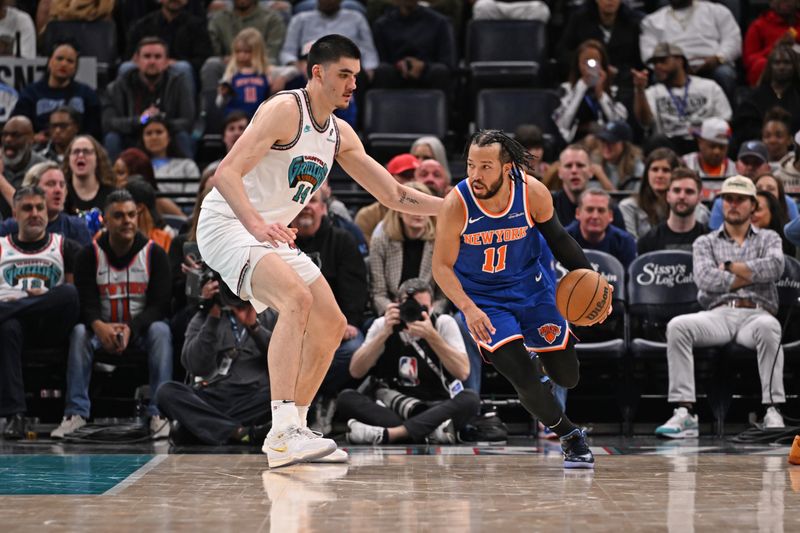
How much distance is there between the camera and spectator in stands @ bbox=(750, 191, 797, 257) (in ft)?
27.1

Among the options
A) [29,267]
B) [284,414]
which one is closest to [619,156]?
[29,267]

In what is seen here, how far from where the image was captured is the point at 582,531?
3803mm

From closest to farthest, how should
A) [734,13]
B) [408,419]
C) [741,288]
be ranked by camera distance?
[408,419], [741,288], [734,13]

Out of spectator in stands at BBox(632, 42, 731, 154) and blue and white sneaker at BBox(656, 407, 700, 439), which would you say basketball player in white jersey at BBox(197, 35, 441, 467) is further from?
spectator in stands at BBox(632, 42, 731, 154)

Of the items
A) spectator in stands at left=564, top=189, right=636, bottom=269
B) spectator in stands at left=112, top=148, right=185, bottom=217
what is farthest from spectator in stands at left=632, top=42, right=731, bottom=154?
spectator in stands at left=112, top=148, right=185, bottom=217

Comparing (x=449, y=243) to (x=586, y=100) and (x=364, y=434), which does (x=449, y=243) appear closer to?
(x=364, y=434)

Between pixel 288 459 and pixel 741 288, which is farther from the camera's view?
pixel 741 288

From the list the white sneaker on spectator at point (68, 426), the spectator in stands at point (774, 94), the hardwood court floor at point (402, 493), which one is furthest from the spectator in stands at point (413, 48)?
the hardwood court floor at point (402, 493)

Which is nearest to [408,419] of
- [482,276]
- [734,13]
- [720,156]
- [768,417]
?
[482,276]

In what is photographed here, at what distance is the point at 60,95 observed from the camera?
403 inches

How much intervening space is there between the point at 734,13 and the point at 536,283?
693 centimetres

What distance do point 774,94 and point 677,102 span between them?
0.84 metres

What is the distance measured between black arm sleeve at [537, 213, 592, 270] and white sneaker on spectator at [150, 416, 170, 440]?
3137mm

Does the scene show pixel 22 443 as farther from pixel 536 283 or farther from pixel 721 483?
pixel 721 483
